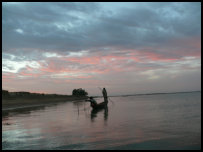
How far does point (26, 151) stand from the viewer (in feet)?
46.6

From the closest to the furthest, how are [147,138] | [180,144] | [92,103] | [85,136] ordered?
[180,144], [147,138], [85,136], [92,103]

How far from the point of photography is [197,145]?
15.1 m

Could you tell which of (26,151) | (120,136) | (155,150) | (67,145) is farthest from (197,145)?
(26,151)

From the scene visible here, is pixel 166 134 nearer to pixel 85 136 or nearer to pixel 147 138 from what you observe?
pixel 147 138

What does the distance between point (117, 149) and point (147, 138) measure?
4064 millimetres

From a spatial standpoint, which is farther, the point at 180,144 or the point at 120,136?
the point at 120,136

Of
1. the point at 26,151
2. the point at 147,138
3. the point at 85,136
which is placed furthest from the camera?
the point at 85,136

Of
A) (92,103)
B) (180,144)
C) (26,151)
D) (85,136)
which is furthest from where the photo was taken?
(92,103)

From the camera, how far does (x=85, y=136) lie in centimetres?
1941

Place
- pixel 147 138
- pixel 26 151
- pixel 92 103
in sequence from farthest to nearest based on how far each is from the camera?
pixel 92 103 < pixel 147 138 < pixel 26 151

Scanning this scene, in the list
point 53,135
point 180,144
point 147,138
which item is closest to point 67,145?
→ point 53,135

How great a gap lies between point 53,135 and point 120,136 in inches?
229

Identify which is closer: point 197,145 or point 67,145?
point 197,145

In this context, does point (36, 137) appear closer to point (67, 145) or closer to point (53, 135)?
point (53, 135)
